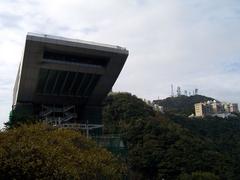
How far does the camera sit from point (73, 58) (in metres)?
51.3

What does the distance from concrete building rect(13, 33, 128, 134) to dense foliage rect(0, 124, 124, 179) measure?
25877mm

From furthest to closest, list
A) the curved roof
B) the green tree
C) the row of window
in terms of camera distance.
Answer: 1. the green tree
2. the row of window
3. the curved roof

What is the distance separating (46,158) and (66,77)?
34.2m

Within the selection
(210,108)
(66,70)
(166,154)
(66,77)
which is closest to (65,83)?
(66,77)

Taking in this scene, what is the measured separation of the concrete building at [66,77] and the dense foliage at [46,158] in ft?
84.9

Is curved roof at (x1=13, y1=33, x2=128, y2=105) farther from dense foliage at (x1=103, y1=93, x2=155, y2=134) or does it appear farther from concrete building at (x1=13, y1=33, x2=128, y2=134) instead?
dense foliage at (x1=103, y1=93, x2=155, y2=134)

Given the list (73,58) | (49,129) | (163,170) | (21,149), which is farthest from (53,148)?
(163,170)

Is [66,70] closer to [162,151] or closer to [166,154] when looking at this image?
[166,154]

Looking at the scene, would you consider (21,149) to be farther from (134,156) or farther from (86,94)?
(134,156)

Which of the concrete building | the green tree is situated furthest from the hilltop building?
the concrete building

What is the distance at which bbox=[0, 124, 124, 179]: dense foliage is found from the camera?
18438 mm

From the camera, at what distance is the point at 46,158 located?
1902 cm

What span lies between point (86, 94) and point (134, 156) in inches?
629

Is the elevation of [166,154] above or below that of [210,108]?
below
